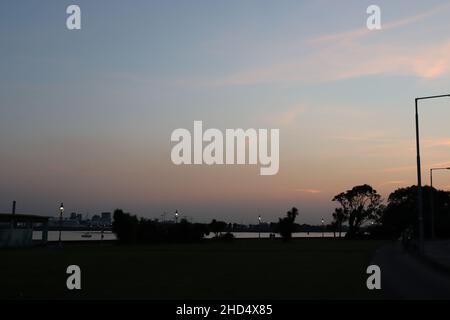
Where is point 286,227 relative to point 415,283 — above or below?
above

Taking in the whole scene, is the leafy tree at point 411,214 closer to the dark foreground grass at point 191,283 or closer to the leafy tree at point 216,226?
the leafy tree at point 216,226

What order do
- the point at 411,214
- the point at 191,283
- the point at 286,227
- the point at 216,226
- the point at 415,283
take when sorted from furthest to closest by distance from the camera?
the point at 411,214
the point at 216,226
the point at 286,227
the point at 415,283
the point at 191,283

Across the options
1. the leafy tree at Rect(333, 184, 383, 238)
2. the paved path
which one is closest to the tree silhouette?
the leafy tree at Rect(333, 184, 383, 238)

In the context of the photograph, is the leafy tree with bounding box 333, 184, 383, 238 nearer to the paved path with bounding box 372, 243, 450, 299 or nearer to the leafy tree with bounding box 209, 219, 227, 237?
the leafy tree with bounding box 209, 219, 227, 237

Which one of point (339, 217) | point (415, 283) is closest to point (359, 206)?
point (339, 217)

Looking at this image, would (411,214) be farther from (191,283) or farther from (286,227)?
(191,283)

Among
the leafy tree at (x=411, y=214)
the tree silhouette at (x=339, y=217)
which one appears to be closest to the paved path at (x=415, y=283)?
the leafy tree at (x=411, y=214)

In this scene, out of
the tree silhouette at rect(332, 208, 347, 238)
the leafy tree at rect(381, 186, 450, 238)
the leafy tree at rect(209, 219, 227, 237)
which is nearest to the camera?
the leafy tree at rect(381, 186, 450, 238)

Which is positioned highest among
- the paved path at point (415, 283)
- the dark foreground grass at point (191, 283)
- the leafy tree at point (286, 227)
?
the leafy tree at point (286, 227)

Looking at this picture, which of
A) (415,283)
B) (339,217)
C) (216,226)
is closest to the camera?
(415,283)

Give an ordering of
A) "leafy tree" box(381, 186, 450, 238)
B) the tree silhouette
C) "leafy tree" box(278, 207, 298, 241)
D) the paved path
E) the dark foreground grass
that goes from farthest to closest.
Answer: the tree silhouette
"leafy tree" box(381, 186, 450, 238)
"leafy tree" box(278, 207, 298, 241)
the paved path
the dark foreground grass

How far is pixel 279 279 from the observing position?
2350 centimetres

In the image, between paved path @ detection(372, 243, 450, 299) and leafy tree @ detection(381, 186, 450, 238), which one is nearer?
paved path @ detection(372, 243, 450, 299)
